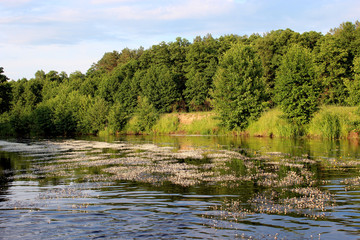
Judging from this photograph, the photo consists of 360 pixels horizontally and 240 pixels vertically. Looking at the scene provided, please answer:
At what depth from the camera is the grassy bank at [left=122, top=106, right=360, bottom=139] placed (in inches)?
1839

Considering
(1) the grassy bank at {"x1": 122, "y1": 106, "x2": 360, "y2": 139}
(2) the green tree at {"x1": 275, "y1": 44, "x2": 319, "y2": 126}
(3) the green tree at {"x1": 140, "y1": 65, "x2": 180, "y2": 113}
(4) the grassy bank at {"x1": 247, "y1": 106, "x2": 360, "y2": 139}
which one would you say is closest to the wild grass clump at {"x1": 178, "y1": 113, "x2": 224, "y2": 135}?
(1) the grassy bank at {"x1": 122, "y1": 106, "x2": 360, "y2": 139}

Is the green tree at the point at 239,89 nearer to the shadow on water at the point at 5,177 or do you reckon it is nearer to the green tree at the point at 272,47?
the green tree at the point at 272,47

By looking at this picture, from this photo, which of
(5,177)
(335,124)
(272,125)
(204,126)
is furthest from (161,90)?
(5,177)

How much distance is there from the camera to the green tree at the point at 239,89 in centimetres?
6341

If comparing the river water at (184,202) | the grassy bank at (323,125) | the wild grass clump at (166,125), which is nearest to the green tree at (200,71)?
the wild grass clump at (166,125)

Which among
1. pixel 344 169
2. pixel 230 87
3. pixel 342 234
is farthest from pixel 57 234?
pixel 230 87

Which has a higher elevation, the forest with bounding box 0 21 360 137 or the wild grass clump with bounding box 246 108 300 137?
the forest with bounding box 0 21 360 137

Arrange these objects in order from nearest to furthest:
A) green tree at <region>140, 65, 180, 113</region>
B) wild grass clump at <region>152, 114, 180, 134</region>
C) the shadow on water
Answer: the shadow on water < wild grass clump at <region>152, 114, 180, 134</region> < green tree at <region>140, 65, 180, 113</region>

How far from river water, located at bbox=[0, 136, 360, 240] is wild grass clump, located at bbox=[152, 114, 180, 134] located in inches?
2154

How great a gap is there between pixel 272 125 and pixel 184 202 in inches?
1832

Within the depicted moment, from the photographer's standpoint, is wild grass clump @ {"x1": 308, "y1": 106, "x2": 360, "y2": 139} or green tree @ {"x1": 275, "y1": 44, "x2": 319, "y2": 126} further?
green tree @ {"x1": 275, "y1": 44, "x2": 319, "y2": 126}

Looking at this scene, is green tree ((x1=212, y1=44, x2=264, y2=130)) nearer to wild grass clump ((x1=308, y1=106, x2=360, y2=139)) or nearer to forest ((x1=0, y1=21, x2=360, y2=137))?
forest ((x1=0, y1=21, x2=360, y2=137))

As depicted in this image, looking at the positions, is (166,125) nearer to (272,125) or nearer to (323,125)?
(272,125)

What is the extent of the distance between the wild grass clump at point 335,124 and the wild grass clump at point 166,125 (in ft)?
114
